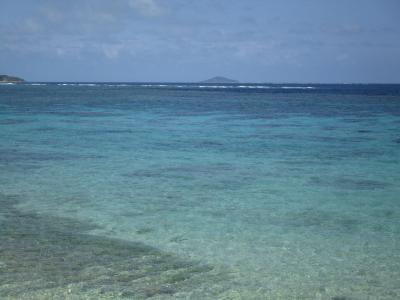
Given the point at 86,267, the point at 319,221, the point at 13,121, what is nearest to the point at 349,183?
the point at 319,221

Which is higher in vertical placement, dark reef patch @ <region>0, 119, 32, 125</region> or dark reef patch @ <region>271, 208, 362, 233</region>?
dark reef patch @ <region>271, 208, 362, 233</region>

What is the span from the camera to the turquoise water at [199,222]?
762cm

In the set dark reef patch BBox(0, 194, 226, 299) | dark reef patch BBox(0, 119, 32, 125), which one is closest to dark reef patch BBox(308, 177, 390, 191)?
dark reef patch BBox(0, 194, 226, 299)

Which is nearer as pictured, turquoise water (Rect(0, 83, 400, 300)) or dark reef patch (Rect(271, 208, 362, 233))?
turquoise water (Rect(0, 83, 400, 300))

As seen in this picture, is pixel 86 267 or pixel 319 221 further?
pixel 319 221

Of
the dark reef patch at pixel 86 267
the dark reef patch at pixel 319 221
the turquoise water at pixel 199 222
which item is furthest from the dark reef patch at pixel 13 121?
the dark reef patch at pixel 319 221

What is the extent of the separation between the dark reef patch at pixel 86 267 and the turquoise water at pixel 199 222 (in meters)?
0.02

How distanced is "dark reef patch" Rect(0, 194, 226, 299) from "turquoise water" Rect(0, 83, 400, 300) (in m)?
0.02

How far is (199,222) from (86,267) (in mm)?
3524

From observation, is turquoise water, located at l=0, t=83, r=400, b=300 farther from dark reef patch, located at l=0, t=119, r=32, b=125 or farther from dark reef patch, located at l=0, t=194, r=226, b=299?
dark reef patch, located at l=0, t=119, r=32, b=125

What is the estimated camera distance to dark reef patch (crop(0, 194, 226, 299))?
727 cm

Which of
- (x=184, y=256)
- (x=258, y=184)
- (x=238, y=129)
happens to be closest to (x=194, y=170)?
(x=258, y=184)

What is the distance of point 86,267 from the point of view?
8.03 metres

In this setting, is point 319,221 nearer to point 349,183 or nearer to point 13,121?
point 349,183
